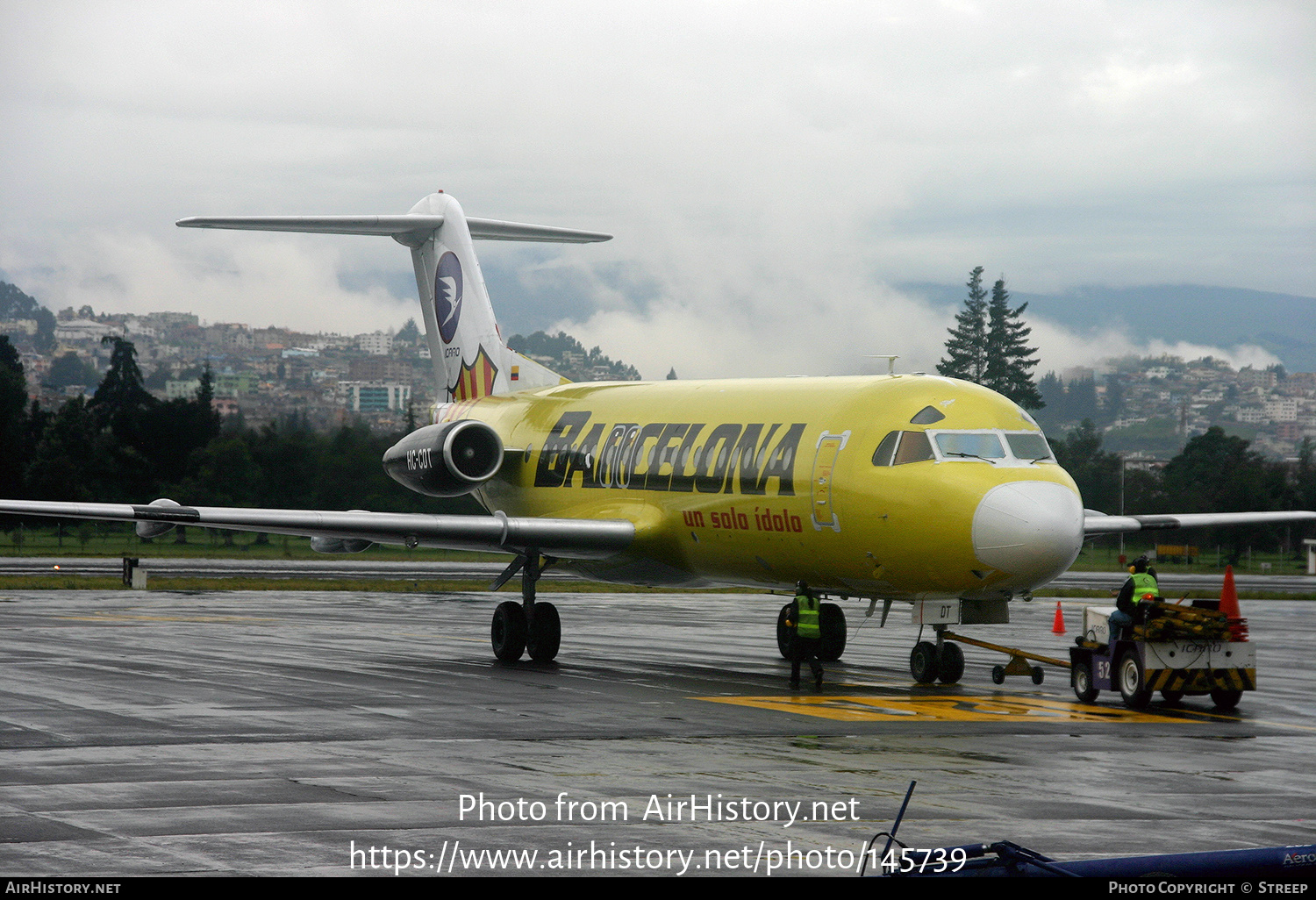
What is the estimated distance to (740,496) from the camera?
21188mm

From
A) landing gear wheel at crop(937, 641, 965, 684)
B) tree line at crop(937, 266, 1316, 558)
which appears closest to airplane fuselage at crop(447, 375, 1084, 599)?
landing gear wheel at crop(937, 641, 965, 684)

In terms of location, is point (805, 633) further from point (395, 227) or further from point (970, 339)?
point (970, 339)

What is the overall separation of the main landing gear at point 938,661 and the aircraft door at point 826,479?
2.45m

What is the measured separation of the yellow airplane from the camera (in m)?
18.3

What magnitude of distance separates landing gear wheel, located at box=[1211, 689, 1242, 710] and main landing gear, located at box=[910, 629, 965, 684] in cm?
337

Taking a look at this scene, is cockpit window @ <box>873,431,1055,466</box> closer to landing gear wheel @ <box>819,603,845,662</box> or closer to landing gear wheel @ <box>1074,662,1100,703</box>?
landing gear wheel @ <box>1074,662,1100,703</box>

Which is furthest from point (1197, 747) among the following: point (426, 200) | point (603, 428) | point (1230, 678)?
point (426, 200)

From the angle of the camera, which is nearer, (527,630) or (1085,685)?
(1085,685)

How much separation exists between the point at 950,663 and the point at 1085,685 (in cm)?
207

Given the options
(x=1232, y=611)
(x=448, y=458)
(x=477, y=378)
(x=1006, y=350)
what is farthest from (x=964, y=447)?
(x=1006, y=350)

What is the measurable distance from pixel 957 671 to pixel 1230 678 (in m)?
3.75

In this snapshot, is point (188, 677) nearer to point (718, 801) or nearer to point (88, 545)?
point (718, 801)

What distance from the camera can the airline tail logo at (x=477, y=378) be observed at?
98.9ft

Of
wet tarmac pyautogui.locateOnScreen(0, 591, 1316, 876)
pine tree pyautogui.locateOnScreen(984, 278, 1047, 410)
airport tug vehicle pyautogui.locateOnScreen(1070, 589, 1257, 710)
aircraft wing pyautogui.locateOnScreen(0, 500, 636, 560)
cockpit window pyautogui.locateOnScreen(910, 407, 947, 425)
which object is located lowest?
wet tarmac pyautogui.locateOnScreen(0, 591, 1316, 876)
